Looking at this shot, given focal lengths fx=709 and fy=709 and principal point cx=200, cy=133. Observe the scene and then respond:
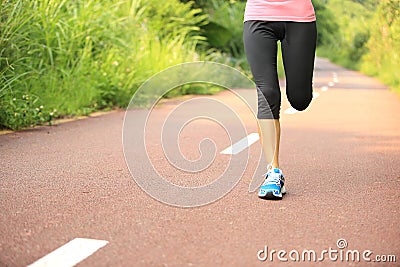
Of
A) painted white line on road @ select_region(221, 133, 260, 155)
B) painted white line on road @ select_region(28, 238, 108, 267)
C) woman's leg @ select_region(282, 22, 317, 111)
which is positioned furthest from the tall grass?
painted white line on road @ select_region(28, 238, 108, 267)

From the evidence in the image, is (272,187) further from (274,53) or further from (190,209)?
(274,53)

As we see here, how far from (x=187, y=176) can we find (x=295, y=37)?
1.47 meters

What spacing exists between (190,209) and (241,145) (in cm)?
296

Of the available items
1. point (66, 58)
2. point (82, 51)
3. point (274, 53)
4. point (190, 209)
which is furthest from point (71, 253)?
point (82, 51)

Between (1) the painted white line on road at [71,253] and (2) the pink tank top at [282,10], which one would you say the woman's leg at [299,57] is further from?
(1) the painted white line on road at [71,253]

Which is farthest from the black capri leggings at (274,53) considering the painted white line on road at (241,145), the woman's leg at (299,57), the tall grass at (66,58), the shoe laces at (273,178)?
the tall grass at (66,58)

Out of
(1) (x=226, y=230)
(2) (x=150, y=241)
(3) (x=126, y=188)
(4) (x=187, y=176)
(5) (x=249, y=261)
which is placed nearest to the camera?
(5) (x=249, y=261)

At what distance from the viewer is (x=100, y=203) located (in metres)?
4.62

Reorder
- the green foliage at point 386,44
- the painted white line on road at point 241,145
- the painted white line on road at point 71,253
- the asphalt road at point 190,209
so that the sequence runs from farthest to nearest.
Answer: the green foliage at point 386,44
the painted white line on road at point 241,145
the asphalt road at point 190,209
the painted white line on road at point 71,253

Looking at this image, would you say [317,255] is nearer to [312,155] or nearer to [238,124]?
[312,155]

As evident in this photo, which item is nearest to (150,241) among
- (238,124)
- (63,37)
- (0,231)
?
(0,231)

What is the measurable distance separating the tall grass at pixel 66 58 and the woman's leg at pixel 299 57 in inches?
160

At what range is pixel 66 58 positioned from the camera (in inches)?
404

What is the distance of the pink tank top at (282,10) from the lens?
4805 millimetres
